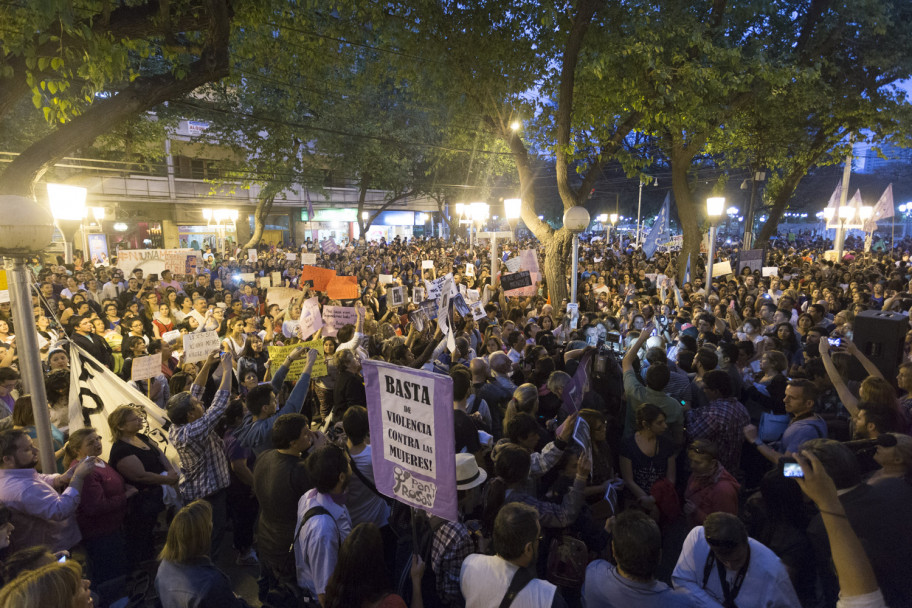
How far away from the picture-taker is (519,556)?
2.61 meters

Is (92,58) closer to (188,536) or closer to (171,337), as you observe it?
(171,337)

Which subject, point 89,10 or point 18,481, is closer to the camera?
point 18,481

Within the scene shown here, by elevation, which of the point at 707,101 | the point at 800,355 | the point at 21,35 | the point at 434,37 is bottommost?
the point at 800,355

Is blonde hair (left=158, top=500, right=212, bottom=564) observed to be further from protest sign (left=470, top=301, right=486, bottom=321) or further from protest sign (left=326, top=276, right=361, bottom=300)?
protest sign (left=326, top=276, right=361, bottom=300)

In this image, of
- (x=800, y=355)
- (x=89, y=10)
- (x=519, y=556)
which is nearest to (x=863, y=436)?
(x=519, y=556)

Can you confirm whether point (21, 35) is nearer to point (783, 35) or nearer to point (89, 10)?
point (89, 10)

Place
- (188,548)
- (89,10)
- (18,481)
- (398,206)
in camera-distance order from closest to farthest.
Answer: (188,548) < (18,481) < (89,10) < (398,206)

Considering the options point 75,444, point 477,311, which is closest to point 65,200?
point 477,311

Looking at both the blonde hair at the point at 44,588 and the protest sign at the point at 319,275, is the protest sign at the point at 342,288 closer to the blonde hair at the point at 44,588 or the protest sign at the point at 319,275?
the protest sign at the point at 319,275

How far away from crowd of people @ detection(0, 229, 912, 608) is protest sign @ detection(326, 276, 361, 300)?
1943 mm

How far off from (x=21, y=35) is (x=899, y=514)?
26.6 feet

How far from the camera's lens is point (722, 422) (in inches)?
178

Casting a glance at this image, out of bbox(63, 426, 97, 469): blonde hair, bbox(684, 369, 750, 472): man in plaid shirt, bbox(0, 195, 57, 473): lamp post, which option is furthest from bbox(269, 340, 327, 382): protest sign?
bbox(684, 369, 750, 472): man in plaid shirt

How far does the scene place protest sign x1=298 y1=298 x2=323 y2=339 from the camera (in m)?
7.73
